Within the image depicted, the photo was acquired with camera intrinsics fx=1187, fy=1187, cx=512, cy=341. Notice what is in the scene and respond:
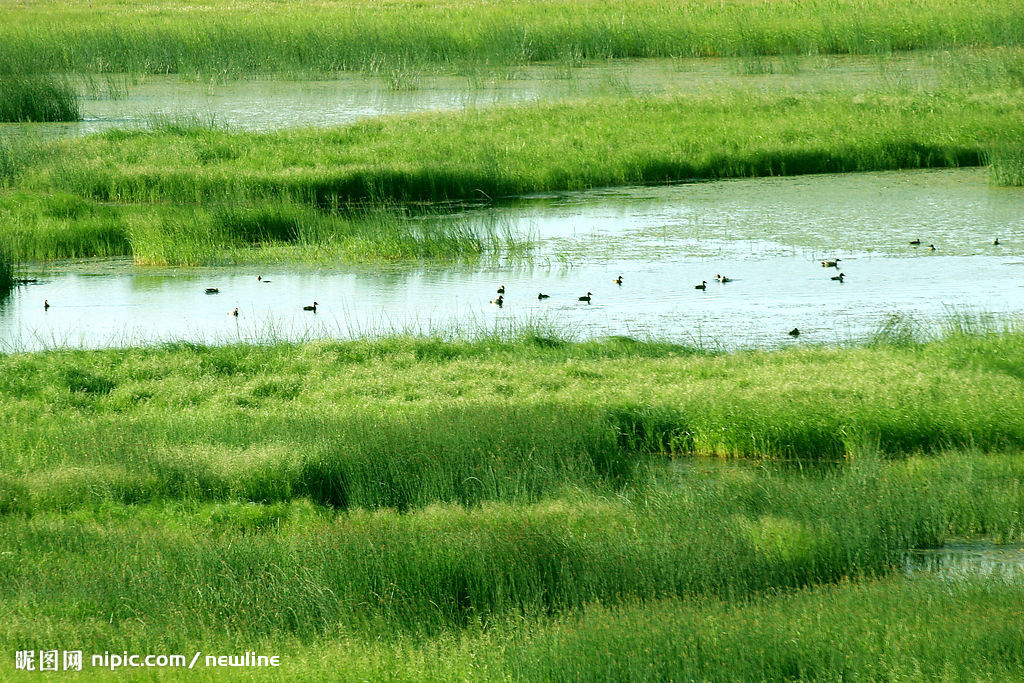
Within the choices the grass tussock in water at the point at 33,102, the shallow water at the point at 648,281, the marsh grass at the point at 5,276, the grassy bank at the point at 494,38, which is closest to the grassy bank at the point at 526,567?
the shallow water at the point at 648,281

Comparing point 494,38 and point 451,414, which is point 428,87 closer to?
point 494,38

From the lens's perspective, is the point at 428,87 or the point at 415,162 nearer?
the point at 415,162

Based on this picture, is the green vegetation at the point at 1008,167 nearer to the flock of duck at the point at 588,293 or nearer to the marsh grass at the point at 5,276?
the flock of duck at the point at 588,293

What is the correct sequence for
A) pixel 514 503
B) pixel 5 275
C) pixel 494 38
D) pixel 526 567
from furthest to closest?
pixel 494 38, pixel 5 275, pixel 514 503, pixel 526 567

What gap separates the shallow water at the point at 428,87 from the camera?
1141 inches

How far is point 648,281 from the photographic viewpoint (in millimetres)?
16797

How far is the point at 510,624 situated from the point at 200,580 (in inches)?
81.0

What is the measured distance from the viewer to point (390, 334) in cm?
1427

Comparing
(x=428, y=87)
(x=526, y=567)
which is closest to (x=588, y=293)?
(x=526, y=567)

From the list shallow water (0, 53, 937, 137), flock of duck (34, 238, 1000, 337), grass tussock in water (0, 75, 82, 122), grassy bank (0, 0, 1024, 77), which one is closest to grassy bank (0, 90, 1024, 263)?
flock of duck (34, 238, 1000, 337)

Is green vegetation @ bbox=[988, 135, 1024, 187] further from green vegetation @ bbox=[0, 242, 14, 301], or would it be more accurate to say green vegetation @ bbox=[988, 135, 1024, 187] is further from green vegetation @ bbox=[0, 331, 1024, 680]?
green vegetation @ bbox=[0, 242, 14, 301]

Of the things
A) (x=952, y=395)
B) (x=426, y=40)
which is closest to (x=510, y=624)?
(x=952, y=395)

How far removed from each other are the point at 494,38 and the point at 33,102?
14963 millimetres

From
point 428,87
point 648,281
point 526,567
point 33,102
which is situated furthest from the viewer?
point 428,87
